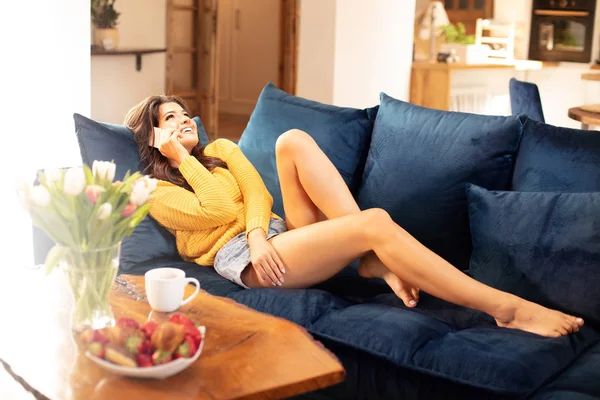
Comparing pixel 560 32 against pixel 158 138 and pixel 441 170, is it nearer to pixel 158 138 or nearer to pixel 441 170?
pixel 441 170

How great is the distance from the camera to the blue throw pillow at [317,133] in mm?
2953

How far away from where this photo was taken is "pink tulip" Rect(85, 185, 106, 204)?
1.63 meters

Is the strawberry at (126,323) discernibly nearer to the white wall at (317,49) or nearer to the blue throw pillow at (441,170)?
the blue throw pillow at (441,170)

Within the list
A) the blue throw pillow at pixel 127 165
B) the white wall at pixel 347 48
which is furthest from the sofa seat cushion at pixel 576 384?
the white wall at pixel 347 48

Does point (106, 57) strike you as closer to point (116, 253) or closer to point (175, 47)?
point (175, 47)

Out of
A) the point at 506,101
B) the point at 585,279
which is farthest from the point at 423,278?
the point at 506,101

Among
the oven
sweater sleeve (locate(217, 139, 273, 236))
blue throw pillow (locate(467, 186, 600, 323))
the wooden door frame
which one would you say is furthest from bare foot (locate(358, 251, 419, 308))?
the oven

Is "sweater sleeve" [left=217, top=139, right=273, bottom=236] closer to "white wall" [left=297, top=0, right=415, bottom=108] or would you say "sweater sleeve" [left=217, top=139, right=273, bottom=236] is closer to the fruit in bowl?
the fruit in bowl

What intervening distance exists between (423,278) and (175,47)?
18.8ft

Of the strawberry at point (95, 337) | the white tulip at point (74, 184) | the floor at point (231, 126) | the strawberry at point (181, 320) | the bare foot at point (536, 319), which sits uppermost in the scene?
the white tulip at point (74, 184)

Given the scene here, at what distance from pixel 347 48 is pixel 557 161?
9.71ft

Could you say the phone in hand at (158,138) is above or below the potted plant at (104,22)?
below

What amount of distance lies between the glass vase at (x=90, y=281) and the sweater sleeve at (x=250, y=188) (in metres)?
0.90

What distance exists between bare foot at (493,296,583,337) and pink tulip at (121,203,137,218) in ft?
3.63
